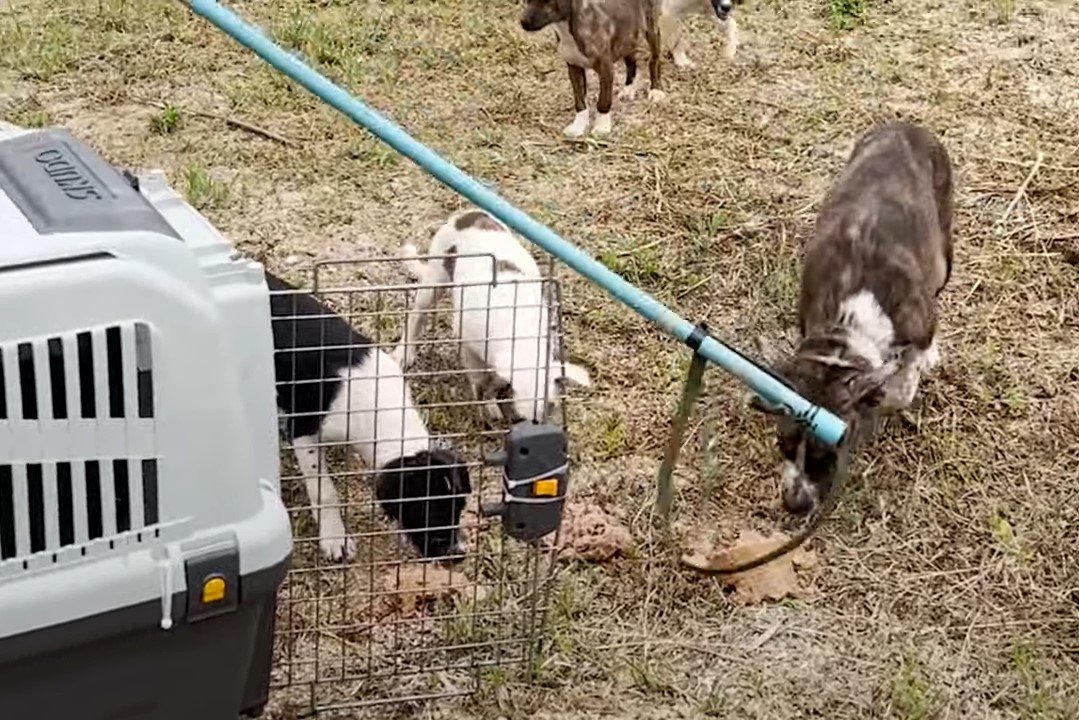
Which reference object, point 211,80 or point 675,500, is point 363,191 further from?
point 675,500

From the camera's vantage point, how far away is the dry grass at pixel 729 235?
11.1 ft

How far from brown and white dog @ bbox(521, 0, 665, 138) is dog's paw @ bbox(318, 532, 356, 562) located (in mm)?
2822

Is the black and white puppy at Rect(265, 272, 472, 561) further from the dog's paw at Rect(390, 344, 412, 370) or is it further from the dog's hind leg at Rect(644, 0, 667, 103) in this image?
the dog's hind leg at Rect(644, 0, 667, 103)

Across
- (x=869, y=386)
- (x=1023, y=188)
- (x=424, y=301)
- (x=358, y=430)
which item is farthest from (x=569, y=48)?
(x=358, y=430)

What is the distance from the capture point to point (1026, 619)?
3.54 meters

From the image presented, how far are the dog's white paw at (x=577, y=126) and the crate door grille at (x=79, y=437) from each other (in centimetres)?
382

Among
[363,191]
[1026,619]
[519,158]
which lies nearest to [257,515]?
[1026,619]

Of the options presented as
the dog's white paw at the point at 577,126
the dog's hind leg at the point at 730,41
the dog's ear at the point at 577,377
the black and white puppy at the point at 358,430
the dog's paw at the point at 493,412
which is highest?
the dog's hind leg at the point at 730,41

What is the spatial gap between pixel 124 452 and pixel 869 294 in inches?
95.0

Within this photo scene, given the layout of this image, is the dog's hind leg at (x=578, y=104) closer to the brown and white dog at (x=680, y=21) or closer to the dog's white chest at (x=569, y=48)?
the dog's white chest at (x=569, y=48)

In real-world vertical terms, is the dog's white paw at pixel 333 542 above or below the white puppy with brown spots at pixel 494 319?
below

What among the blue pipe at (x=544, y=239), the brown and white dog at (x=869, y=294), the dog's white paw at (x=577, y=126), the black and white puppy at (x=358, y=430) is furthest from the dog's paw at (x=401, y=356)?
the dog's white paw at (x=577, y=126)

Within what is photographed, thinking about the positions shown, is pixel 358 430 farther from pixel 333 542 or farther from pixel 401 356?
pixel 401 356

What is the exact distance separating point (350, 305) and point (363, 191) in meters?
1.05
